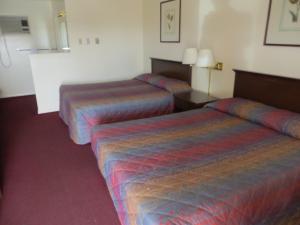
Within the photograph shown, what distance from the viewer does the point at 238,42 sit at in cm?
250

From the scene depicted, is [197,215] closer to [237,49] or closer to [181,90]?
[237,49]

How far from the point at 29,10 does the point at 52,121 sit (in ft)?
9.27

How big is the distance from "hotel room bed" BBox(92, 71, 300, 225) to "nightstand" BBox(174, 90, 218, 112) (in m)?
0.62

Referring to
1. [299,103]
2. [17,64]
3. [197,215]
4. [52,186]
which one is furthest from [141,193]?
[17,64]

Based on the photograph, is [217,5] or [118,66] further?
[118,66]

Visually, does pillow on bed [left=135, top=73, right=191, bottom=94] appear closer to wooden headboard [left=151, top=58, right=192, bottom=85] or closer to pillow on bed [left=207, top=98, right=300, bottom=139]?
wooden headboard [left=151, top=58, right=192, bottom=85]

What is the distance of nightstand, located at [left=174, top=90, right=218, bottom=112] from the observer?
2654mm

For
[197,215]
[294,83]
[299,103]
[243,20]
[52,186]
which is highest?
[243,20]

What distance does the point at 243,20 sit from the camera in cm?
241

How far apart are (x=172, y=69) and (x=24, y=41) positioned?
3.57 meters

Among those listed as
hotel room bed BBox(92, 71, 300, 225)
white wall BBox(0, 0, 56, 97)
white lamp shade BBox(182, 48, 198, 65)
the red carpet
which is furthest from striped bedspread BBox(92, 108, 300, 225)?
white wall BBox(0, 0, 56, 97)

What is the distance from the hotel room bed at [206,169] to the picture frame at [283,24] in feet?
1.53

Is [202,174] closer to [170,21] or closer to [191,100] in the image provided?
[191,100]

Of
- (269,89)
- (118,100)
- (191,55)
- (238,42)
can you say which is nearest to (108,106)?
(118,100)
